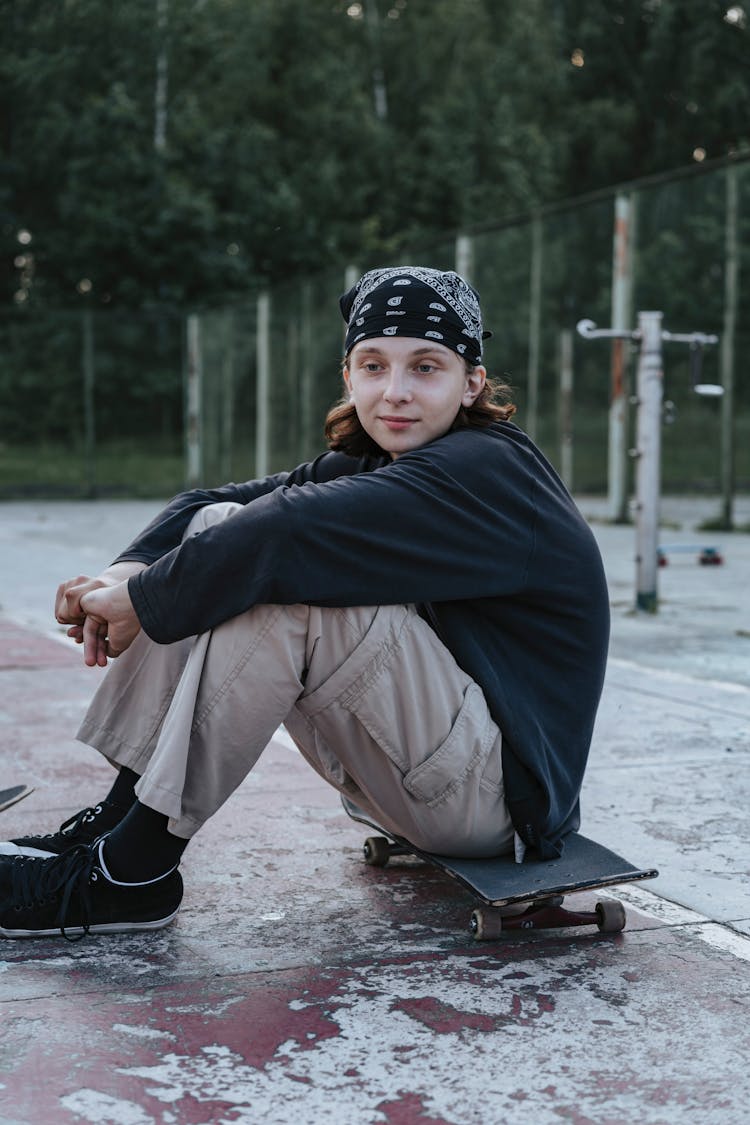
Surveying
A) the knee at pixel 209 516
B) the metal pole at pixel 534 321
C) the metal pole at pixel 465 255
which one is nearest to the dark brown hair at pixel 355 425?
the knee at pixel 209 516

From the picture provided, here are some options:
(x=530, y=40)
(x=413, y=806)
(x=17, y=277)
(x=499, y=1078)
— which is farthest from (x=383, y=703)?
(x=530, y=40)

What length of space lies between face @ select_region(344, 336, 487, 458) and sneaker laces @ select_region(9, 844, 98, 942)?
0.94 m

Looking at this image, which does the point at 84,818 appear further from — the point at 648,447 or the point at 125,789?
the point at 648,447

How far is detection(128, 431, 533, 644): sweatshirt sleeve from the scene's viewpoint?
2.42m

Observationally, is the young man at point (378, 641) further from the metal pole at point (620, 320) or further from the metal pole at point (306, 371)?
the metal pole at point (306, 371)

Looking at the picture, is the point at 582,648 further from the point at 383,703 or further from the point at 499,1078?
the point at 499,1078

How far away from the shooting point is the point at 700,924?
273 cm

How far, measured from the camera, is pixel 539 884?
8.37 ft

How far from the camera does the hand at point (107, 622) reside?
2607 mm

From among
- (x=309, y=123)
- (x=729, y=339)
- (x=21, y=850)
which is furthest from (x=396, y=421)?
(x=309, y=123)

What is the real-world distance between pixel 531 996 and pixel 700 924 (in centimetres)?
50

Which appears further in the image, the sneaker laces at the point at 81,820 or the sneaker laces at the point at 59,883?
the sneaker laces at the point at 81,820

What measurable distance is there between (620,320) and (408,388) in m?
11.0

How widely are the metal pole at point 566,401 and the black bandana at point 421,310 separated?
11.7m
